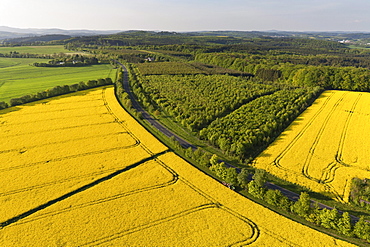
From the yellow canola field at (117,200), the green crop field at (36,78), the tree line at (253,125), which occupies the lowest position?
the yellow canola field at (117,200)

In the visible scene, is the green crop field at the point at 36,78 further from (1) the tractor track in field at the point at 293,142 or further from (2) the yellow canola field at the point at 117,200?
(1) the tractor track in field at the point at 293,142

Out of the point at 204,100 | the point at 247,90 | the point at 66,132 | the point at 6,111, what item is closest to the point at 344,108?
the point at 247,90

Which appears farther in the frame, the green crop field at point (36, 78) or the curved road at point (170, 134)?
the green crop field at point (36, 78)

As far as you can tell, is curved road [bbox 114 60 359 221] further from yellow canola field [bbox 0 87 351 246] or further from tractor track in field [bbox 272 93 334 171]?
tractor track in field [bbox 272 93 334 171]

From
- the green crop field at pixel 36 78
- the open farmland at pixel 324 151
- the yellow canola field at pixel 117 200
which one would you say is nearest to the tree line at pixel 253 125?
the open farmland at pixel 324 151

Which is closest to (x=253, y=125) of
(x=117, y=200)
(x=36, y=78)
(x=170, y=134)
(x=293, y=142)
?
(x=293, y=142)

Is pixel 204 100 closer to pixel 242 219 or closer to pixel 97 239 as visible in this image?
pixel 242 219

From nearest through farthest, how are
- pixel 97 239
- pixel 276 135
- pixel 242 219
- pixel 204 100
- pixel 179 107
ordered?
pixel 97 239 < pixel 242 219 < pixel 276 135 < pixel 179 107 < pixel 204 100
